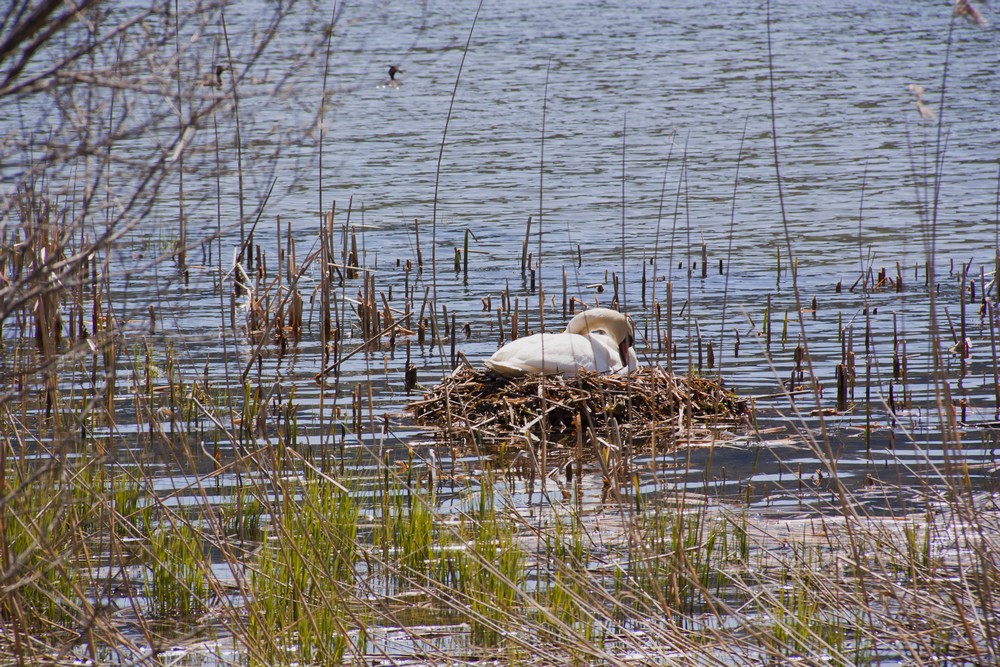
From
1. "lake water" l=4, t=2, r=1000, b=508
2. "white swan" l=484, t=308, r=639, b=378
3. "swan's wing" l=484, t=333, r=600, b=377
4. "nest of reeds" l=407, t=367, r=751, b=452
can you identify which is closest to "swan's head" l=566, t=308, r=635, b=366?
"white swan" l=484, t=308, r=639, b=378

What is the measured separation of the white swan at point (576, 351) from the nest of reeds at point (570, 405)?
0.12m

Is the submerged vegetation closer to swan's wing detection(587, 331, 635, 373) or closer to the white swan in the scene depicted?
the white swan

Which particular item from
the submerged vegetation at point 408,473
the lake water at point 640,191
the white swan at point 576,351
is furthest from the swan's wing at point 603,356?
the submerged vegetation at point 408,473

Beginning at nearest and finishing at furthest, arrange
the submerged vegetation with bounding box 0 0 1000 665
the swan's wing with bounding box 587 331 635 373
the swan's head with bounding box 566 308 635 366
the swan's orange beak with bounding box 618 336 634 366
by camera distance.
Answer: the submerged vegetation with bounding box 0 0 1000 665
the swan's wing with bounding box 587 331 635 373
the swan's orange beak with bounding box 618 336 634 366
the swan's head with bounding box 566 308 635 366

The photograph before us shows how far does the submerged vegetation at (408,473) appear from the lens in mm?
3504

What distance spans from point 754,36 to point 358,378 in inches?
1258

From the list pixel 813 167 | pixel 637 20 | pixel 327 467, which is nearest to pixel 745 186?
pixel 813 167

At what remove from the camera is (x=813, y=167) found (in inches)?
832

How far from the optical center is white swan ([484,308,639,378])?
884cm

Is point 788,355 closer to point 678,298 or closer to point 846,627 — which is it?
point 678,298

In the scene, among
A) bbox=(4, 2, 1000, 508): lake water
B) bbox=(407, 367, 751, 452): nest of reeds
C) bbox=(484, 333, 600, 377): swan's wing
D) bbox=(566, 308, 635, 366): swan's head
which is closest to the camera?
bbox=(4, 2, 1000, 508): lake water

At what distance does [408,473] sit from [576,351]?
438cm

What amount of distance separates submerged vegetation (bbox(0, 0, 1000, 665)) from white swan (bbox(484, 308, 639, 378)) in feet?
0.54

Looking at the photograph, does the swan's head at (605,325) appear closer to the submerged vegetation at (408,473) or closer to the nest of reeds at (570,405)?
the submerged vegetation at (408,473)
